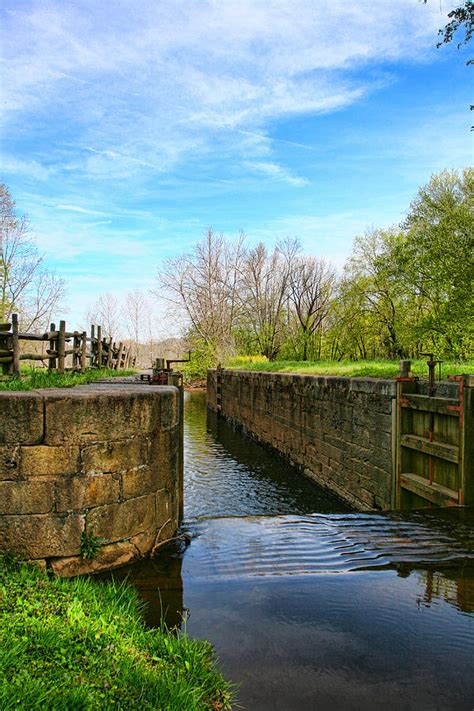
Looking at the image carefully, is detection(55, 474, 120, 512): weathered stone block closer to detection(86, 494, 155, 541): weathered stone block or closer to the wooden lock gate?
detection(86, 494, 155, 541): weathered stone block

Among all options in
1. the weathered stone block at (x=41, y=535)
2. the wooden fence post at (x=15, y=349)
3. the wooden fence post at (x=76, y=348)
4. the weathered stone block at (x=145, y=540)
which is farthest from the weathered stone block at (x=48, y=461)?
the wooden fence post at (x=76, y=348)

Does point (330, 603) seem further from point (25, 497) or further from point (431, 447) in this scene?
point (431, 447)

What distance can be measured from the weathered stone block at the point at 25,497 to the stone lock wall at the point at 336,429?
558 cm

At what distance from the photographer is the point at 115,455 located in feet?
13.6

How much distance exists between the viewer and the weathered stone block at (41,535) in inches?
149

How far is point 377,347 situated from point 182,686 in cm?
3208

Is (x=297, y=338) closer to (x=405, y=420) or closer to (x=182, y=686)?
(x=405, y=420)

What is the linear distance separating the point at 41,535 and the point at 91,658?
53.5 inches

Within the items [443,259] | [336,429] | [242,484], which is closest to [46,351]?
[242,484]

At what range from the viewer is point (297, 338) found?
35.7 metres

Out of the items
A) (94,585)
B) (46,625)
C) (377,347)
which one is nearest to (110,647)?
(46,625)

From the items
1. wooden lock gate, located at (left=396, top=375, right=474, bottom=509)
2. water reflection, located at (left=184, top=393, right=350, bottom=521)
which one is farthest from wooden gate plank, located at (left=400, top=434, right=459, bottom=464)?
water reflection, located at (left=184, top=393, right=350, bottom=521)

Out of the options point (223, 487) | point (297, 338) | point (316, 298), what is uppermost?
point (316, 298)

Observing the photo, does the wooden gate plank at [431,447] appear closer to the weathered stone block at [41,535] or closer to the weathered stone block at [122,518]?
the weathered stone block at [122,518]
